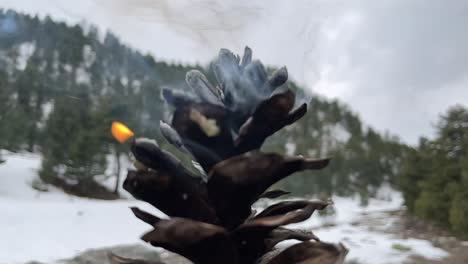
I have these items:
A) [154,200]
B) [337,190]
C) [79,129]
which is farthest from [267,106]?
[337,190]

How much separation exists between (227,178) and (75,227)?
1402 cm

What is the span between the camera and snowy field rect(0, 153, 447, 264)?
10734mm

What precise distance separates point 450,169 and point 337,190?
1304cm

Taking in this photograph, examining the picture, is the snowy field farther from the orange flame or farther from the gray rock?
the orange flame

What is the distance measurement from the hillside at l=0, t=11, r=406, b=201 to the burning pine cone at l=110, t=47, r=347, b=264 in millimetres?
1188

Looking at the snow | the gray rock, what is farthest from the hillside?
the gray rock

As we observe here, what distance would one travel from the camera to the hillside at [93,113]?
455cm

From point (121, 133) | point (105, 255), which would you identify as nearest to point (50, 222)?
point (105, 255)

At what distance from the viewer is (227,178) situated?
829mm

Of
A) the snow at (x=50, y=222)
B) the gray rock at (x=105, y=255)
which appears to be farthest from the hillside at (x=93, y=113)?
the gray rock at (x=105, y=255)

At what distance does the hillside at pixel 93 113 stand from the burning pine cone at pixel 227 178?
1188 millimetres

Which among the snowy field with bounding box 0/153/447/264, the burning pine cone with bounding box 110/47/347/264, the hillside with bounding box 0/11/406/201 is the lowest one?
the burning pine cone with bounding box 110/47/347/264

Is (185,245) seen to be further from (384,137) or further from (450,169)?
(384,137)

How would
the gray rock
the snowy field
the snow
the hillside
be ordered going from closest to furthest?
the hillside, the gray rock, the snow, the snowy field
